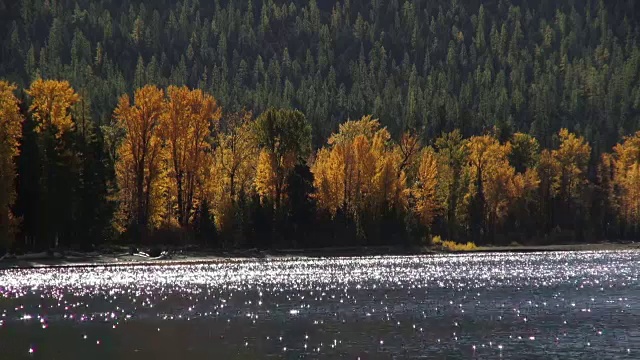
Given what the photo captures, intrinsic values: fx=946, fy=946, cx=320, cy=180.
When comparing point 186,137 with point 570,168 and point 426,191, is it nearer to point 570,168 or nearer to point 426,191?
point 426,191

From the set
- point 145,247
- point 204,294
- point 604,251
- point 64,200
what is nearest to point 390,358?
point 204,294

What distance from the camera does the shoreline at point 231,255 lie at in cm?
8119

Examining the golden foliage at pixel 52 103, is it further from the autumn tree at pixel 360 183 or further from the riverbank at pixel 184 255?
the autumn tree at pixel 360 183

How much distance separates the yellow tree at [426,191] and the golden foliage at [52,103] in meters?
46.6

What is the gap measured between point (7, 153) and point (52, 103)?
1231 cm

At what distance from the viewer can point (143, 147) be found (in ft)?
317

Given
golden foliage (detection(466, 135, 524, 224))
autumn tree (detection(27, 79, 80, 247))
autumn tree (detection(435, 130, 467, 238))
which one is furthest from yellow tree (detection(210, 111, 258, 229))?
golden foliage (detection(466, 135, 524, 224))

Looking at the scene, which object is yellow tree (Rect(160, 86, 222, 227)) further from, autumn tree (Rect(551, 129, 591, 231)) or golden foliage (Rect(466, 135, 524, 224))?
autumn tree (Rect(551, 129, 591, 231))

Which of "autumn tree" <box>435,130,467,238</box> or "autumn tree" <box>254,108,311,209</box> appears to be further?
"autumn tree" <box>435,130,467,238</box>

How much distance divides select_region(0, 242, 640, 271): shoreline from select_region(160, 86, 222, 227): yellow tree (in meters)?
7.38

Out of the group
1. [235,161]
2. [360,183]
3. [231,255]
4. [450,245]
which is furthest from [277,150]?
[450,245]

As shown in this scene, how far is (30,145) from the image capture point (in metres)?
82.2

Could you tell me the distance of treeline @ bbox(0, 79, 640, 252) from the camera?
276 feet

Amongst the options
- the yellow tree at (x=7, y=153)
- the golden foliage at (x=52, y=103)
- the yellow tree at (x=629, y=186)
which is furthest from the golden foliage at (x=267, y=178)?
the yellow tree at (x=629, y=186)
